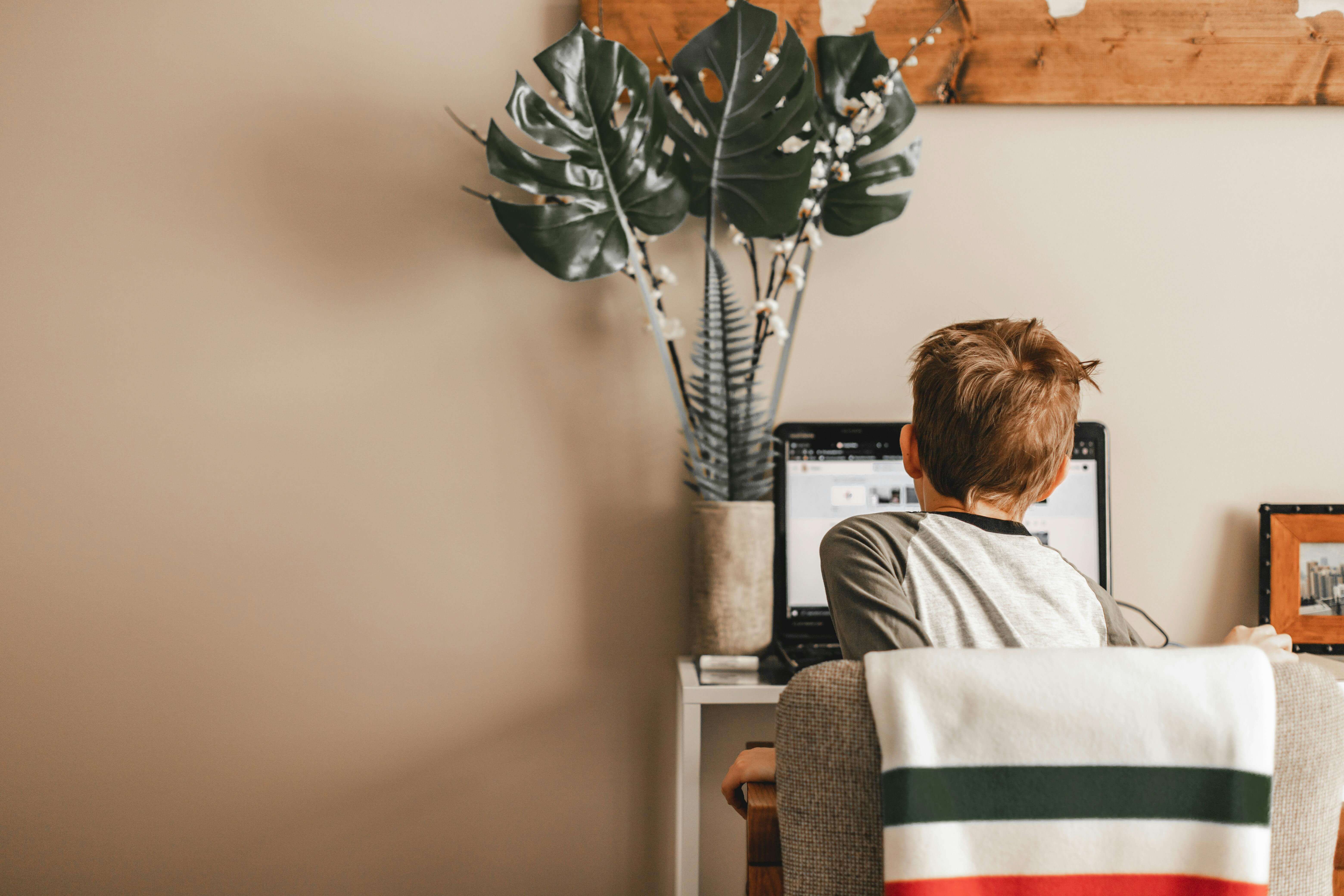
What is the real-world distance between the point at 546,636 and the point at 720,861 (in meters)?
0.54

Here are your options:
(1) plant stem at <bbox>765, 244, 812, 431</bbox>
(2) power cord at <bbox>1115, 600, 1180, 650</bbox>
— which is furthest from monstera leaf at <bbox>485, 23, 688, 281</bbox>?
(2) power cord at <bbox>1115, 600, 1180, 650</bbox>

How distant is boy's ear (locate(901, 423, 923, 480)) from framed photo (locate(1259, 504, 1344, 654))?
40.1 inches

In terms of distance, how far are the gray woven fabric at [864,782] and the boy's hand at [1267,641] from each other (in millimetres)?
57

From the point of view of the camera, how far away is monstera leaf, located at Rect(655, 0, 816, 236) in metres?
1.18

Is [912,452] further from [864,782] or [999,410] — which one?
[864,782]

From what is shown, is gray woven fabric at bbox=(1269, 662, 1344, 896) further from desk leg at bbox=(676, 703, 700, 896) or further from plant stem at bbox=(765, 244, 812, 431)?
plant stem at bbox=(765, 244, 812, 431)

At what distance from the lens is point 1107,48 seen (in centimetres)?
140

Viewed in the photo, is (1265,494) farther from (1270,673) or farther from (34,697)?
(34,697)

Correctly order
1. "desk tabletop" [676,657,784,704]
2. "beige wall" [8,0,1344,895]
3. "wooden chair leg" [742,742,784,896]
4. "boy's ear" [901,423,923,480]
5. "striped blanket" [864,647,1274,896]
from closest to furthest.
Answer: "striped blanket" [864,647,1274,896] → "wooden chair leg" [742,742,784,896] → "boy's ear" [901,423,923,480] → "desk tabletop" [676,657,784,704] → "beige wall" [8,0,1344,895]

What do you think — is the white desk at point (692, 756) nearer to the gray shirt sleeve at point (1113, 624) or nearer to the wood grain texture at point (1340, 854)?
the gray shirt sleeve at point (1113, 624)

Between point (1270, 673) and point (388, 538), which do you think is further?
point (388, 538)

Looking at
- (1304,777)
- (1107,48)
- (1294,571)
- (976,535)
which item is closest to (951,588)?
(976,535)

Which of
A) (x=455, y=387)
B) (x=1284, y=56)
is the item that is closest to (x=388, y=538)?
(x=455, y=387)

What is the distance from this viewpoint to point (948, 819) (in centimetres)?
47
